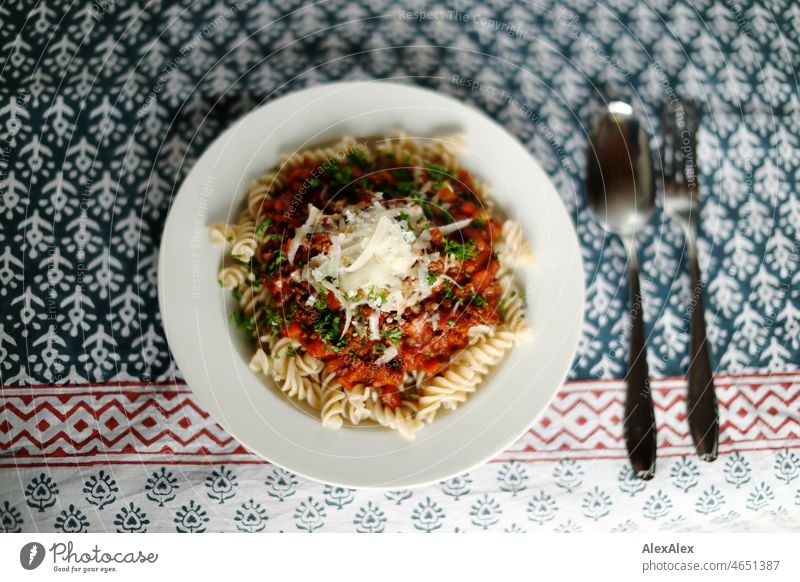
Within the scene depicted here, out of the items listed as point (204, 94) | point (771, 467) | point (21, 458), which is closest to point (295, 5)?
point (204, 94)

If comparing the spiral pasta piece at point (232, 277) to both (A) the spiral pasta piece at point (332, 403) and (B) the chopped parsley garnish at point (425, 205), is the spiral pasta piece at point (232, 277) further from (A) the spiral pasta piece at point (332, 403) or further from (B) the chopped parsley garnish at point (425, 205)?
(B) the chopped parsley garnish at point (425, 205)

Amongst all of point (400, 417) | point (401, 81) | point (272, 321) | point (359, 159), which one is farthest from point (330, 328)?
point (401, 81)

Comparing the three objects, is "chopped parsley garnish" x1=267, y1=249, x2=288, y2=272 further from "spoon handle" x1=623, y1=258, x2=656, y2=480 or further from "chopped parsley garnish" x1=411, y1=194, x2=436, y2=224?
"spoon handle" x1=623, y1=258, x2=656, y2=480

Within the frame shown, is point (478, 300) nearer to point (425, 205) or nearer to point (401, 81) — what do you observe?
point (425, 205)

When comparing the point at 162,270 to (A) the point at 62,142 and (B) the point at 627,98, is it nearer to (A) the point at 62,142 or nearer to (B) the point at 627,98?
(A) the point at 62,142

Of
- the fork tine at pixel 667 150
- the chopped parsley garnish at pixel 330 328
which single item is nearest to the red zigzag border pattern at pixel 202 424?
the chopped parsley garnish at pixel 330 328

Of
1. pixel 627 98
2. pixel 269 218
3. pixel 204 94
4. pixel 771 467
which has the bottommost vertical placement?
pixel 771 467

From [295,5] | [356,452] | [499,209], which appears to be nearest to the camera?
[356,452]
